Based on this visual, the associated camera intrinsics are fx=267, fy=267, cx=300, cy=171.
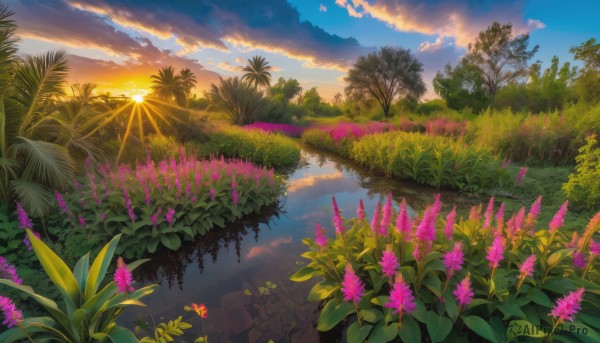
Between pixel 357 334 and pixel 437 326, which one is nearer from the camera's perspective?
pixel 437 326

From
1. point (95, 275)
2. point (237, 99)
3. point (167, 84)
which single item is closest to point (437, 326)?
point (95, 275)

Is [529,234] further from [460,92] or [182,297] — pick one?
[460,92]

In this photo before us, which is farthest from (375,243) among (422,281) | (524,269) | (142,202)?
(142,202)

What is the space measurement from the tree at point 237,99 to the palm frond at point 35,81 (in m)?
19.4

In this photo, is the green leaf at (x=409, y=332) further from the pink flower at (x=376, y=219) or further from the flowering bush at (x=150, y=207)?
the flowering bush at (x=150, y=207)

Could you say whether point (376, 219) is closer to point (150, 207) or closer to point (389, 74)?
point (150, 207)


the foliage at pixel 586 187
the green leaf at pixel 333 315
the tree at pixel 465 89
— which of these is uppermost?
the tree at pixel 465 89

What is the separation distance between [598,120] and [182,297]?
40.6 feet

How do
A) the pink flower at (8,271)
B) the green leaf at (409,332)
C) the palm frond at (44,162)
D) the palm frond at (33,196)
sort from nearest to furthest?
the green leaf at (409,332) < the pink flower at (8,271) < the palm frond at (33,196) < the palm frond at (44,162)

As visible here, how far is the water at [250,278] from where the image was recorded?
2916mm

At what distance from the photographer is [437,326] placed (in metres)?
2.11

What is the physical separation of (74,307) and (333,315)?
2.24 metres

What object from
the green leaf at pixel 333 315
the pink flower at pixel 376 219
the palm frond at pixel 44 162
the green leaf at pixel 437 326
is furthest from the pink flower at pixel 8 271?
the green leaf at pixel 437 326

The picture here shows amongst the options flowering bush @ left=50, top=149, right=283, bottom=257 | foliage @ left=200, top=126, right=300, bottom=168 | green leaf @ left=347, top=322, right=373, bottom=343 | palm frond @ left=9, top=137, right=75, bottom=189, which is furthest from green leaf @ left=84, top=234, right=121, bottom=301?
foliage @ left=200, top=126, right=300, bottom=168
